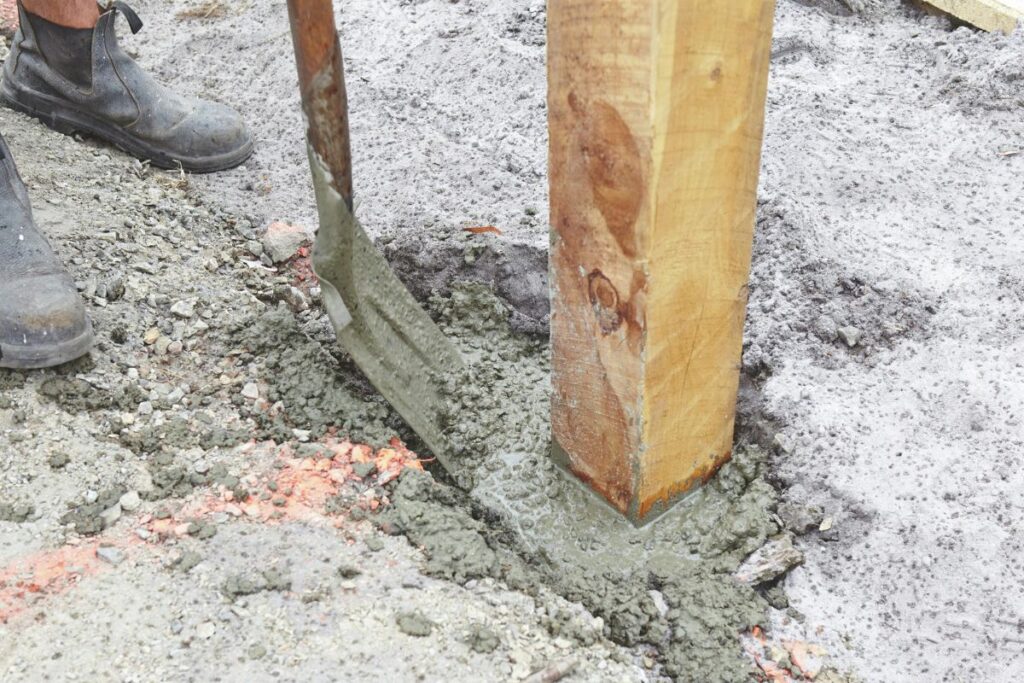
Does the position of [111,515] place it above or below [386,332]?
below

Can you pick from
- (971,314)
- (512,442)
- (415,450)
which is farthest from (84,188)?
(971,314)

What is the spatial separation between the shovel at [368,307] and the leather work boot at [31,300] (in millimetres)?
558

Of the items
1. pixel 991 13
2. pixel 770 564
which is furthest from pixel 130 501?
pixel 991 13

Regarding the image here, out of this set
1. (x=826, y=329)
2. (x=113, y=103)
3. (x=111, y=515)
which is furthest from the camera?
(x=113, y=103)

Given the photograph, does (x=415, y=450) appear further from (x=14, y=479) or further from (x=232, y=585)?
(x=14, y=479)

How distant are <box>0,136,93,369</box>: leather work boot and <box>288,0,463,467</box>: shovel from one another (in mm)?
558

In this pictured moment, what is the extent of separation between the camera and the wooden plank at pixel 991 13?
283 centimetres

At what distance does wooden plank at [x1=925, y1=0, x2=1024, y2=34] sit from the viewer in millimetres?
2830

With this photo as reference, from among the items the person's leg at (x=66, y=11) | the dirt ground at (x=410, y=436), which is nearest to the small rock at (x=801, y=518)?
the dirt ground at (x=410, y=436)

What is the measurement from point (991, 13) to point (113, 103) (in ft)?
9.16

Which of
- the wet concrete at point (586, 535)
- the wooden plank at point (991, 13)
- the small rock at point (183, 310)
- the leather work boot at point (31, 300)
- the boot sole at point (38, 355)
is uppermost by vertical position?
the wooden plank at point (991, 13)

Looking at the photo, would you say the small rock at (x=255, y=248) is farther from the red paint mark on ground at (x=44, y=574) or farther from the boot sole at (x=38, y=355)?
the red paint mark on ground at (x=44, y=574)

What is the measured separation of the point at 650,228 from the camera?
1.36 metres

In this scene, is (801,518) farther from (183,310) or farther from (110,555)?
(183,310)
